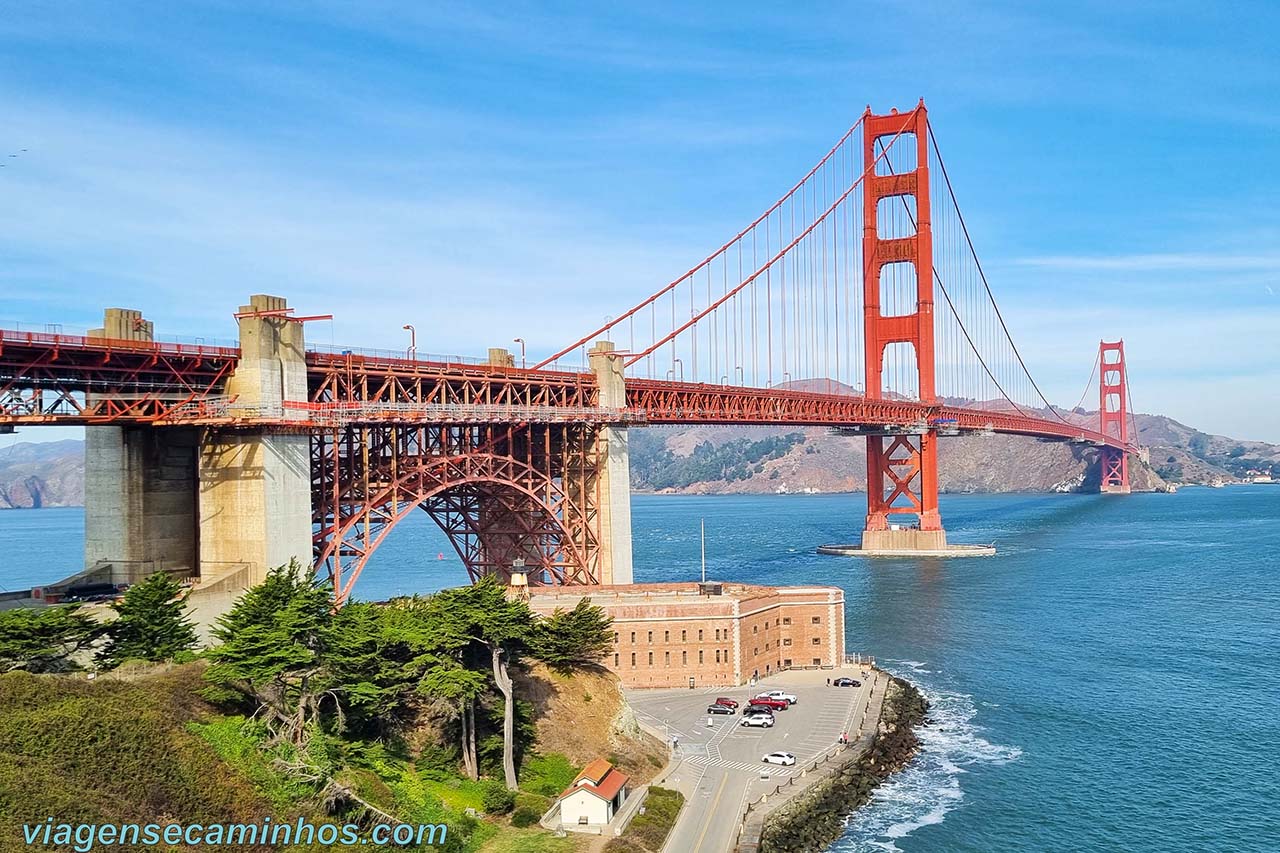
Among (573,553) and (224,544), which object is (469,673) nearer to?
(224,544)

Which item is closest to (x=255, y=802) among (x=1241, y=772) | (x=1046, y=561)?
(x=1241, y=772)

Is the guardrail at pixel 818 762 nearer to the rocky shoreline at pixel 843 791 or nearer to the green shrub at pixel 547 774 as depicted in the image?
the rocky shoreline at pixel 843 791

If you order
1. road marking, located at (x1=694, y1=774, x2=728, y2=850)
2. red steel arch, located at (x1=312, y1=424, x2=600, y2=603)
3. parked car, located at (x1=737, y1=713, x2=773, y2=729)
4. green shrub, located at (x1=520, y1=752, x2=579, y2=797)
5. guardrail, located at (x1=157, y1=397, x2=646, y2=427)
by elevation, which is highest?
guardrail, located at (x1=157, y1=397, x2=646, y2=427)

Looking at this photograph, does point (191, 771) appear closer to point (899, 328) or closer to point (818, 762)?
point (818, 762)

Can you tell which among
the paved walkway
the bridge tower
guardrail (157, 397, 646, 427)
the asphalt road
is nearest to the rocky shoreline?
the paved walkway

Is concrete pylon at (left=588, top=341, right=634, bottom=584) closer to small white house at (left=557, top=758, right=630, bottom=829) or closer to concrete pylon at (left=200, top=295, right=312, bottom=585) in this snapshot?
concrete pylon at (left=200, top=295, right=312, bottom=585)

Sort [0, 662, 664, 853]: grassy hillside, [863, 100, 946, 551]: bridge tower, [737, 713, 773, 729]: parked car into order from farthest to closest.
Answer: [863, 100, 946, 551]: bridge tower
[737, 713, 773, 729]: parked car
[0, 662, 664, 853]: grassy hillside

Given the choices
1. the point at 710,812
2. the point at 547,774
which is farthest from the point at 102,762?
the point at 710,812

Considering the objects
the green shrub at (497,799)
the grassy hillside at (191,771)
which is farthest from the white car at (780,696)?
the green shrub at (497,799)
